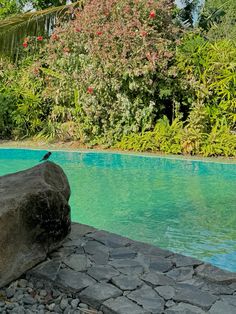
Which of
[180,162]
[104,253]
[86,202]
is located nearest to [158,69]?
[180,162]

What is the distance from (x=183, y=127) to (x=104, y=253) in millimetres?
8151

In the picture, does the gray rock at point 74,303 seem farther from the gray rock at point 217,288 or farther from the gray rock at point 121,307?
the gray rock at point 217,288

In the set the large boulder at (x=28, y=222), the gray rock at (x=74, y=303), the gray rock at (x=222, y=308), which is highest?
the large boulder at (x=28, y=222)

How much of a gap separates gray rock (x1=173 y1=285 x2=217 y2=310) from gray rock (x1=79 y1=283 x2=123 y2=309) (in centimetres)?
41

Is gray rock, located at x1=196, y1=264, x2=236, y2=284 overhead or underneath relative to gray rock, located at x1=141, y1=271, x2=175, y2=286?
overhead

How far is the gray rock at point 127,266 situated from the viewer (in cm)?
378

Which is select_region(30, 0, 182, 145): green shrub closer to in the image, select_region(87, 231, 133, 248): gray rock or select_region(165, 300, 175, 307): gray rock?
select_region(87, 231, 133, 248): gray rock

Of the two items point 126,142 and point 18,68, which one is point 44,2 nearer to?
point 18,68

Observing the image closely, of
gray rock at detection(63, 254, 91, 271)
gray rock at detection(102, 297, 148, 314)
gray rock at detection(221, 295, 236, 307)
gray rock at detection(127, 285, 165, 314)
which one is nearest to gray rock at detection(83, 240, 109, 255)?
gray rock at detection(63, 254, 91, 271)

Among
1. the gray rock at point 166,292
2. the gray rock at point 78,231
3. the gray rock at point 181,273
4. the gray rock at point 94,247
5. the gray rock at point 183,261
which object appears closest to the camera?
the gray rock at point 166,292

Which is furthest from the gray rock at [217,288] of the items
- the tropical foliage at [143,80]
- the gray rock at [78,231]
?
the tropical foliage at [143,80]

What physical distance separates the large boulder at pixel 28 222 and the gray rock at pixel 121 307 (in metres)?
0.82

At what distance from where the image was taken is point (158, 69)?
38.0 feet

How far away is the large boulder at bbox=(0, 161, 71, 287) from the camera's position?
3598mm
